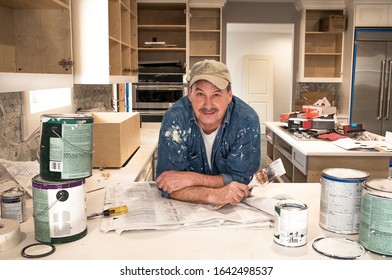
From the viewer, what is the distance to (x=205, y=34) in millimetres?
6438

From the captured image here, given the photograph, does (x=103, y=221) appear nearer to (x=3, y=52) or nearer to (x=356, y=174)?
(x=356, y=174)

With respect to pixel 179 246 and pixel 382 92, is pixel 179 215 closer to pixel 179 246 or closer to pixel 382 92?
pixel 179 246

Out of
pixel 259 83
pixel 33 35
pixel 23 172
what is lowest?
pixel 23 172

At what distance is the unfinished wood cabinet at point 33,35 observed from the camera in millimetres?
1874

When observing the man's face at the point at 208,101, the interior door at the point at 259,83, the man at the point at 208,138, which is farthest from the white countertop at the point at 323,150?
the interior door at the point at 259,83

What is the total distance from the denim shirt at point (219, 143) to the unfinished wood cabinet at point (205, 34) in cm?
Answer: 461

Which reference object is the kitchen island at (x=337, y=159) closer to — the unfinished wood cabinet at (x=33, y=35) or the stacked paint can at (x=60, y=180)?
the unfinished wood cabinet at (x=33, y=35)

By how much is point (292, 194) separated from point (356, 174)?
49 centimetres

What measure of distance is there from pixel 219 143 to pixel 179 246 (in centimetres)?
73

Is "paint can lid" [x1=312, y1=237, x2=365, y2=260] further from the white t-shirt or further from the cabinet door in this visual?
the cabinet door

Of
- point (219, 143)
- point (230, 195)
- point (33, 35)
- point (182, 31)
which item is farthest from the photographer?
point (182, 31)

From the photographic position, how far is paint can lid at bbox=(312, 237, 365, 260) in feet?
3.59

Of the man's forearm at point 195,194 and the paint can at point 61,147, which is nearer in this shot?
the paint can at point 61,147

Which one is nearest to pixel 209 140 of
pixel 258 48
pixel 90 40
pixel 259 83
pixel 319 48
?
pixel 90 40
